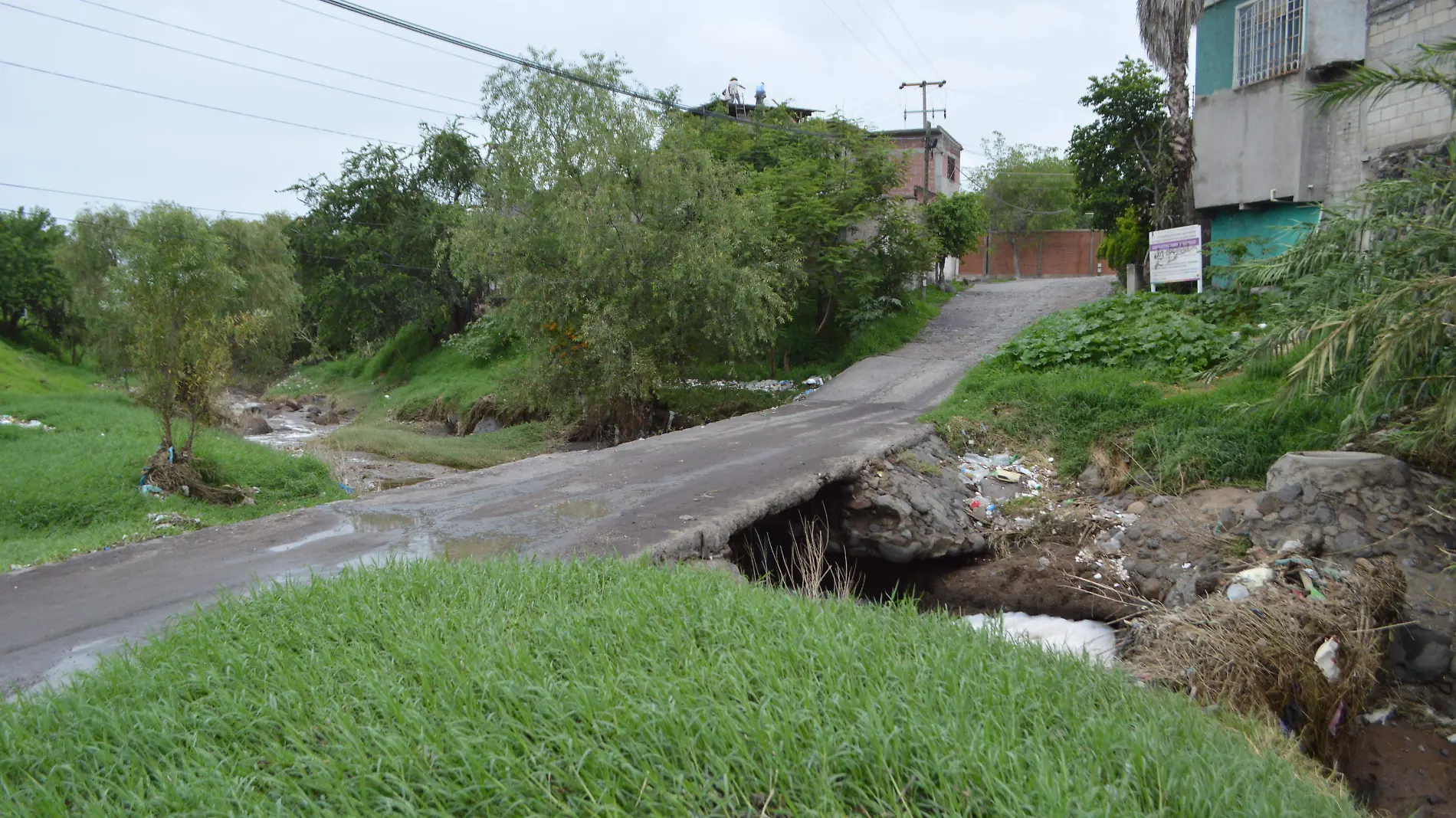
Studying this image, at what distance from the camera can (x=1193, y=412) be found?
451 inches

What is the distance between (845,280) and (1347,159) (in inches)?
381

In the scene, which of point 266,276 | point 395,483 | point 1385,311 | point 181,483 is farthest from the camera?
point 266,276

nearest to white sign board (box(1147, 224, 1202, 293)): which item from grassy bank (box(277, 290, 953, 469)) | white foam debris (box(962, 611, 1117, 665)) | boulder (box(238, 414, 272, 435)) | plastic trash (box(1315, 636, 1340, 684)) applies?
grassy bank (box(277, 290, 953, 469))

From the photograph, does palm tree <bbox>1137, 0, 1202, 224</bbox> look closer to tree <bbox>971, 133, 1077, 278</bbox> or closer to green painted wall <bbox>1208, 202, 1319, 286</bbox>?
green painted wall <bbox>1208, 202, 1319, 286</bbox>

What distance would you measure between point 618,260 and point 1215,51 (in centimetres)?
1274

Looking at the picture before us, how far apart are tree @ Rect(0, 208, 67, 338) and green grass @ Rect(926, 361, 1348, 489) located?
110ft

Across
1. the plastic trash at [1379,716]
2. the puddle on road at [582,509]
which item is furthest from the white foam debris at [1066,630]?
the puddle on road at [582,509]

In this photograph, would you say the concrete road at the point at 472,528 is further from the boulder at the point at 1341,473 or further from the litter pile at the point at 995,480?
the boulder at the point at 1341,473

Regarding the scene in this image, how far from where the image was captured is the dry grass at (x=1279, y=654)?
5.67 meters

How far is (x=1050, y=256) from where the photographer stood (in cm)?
4331

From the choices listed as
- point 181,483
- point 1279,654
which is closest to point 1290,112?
point 1279,654

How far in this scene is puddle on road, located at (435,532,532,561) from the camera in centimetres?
646

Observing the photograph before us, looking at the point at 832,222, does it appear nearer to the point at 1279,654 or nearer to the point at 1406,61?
the point at 1406,61

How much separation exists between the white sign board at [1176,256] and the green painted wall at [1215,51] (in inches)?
135
